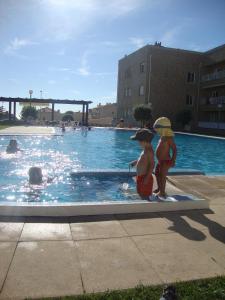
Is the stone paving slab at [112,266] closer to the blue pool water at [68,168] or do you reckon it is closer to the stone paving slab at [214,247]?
the stone paving slab at [214,247]

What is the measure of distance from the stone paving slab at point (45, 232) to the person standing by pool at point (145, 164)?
192 centimetres

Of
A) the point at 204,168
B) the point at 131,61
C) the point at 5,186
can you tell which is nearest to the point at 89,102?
the point at 131,61

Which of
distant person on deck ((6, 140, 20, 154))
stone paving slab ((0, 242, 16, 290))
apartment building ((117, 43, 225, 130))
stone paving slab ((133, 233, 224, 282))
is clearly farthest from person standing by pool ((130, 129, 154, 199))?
apartment building ((117, 43, 225, 130))

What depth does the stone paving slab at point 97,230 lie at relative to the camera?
4289mm

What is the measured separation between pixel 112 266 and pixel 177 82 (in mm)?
42590

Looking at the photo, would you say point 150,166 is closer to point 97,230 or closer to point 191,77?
point 97,230

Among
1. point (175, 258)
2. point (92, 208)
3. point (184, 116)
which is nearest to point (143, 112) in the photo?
point (184, 116)

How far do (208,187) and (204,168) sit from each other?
7.31m

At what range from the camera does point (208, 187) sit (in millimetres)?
7621

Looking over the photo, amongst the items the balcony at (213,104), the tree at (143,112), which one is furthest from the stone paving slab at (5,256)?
the balcony at (213,104)

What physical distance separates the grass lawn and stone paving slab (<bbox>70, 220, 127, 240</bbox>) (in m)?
1.36

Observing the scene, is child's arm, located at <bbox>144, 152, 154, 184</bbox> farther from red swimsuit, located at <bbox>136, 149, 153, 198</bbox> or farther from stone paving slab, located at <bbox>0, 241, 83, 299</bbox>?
stone paving slab, located at <bbox>0, 241, 83, 299</bbox>

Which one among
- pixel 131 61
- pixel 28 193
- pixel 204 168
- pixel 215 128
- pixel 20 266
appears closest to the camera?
pixel 20 266

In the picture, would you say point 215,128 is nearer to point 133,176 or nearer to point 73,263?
point 133,176
